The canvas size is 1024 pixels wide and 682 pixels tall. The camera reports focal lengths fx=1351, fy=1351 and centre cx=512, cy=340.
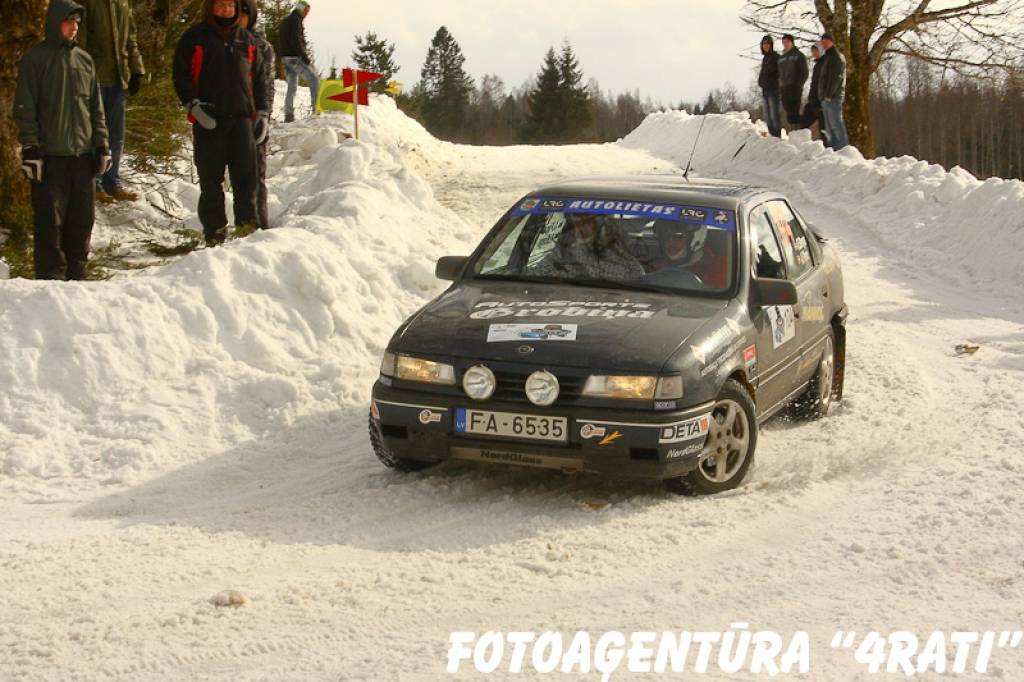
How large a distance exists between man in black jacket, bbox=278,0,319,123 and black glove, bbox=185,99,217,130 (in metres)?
10.3

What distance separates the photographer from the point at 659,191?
7828 mm

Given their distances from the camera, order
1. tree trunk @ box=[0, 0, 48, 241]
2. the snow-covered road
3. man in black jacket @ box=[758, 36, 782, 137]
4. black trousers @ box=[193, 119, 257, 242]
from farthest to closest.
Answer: man in black jacket @ box=[758, 36, 782, 137] → black trousers @ box=[193, 119, 257, 242] → tree trunk @ box=[0, 0, 48, 241] → the snow-covered road

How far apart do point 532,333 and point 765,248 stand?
1.87 meters

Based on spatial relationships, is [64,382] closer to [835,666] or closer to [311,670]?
[311,670]

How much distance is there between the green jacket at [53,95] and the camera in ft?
30.4

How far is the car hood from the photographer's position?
20.9 ft

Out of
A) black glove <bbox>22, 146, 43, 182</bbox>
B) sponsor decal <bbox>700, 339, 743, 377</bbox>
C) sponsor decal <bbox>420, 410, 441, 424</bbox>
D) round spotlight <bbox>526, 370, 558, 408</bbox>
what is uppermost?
black glove <bbox>22, 146, 43, 182</bbox>

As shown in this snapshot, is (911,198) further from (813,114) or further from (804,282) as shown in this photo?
(804,282)

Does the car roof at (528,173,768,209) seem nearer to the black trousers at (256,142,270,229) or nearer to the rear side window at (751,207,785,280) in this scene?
the rear side window at (751,207,785,280)

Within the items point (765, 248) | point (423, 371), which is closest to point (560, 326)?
point (423, 371)

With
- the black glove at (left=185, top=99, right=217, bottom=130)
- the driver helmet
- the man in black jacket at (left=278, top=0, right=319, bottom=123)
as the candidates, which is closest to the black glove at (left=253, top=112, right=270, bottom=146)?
the black glove at (left=185, top=99, right=217, bottom=130)

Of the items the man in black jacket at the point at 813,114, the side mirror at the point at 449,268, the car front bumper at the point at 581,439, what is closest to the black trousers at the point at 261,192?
the side mirror at the point at 449,268

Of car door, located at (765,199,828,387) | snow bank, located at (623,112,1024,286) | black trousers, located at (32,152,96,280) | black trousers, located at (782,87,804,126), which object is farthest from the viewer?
black trousers, located at (782,87,804,126)

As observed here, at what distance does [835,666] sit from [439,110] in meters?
88.6
